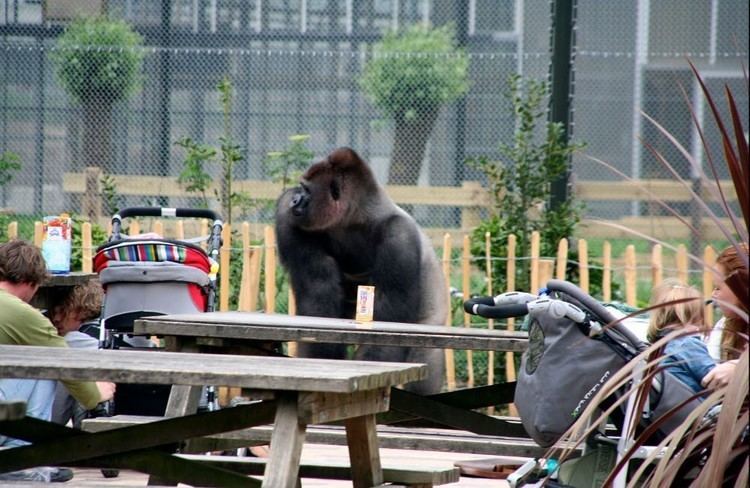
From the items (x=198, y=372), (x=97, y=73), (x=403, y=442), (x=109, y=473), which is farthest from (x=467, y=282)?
(x=198, y=372)

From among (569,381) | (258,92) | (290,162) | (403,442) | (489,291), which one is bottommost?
(403,442)

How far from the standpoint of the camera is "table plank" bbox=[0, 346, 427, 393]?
118 inches

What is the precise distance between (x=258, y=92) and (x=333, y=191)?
3125 millimetres

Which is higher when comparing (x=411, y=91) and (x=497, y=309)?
(x=411, y=91)

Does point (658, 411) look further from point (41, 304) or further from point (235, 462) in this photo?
point (41, 304)

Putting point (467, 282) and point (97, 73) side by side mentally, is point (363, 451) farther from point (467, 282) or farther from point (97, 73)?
point (97, 73)

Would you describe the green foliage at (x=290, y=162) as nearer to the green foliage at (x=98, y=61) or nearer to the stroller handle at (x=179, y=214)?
the green foliage at (x=98, y=61)

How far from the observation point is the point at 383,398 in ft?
12.1

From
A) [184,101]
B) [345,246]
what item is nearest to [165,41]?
[184,101]

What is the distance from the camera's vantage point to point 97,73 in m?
9.32

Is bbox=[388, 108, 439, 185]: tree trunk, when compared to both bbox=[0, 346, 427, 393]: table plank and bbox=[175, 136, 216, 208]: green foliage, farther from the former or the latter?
bbox=[0, 346, 427, 393]: table plank

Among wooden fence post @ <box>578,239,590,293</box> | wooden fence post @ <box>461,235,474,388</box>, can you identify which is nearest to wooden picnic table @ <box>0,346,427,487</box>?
wooden fence post @ <box>461,235,474,388</box>

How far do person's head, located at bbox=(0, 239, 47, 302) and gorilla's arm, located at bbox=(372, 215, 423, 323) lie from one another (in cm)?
217

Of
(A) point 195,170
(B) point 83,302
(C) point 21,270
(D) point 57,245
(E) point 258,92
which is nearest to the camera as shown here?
(C) point 21,270
